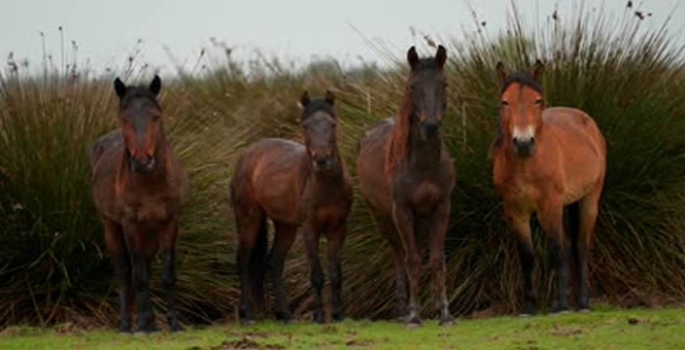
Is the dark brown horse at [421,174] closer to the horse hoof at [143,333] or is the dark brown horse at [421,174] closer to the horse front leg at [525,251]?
the horse front leg at [525,251]

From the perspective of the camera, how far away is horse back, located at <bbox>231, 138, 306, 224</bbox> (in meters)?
12.4

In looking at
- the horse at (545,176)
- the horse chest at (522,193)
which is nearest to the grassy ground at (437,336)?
the horse at (545,176)

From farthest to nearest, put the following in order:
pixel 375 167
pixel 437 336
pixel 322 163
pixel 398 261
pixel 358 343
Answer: pixel 375 167
pixel 398 261
pixel 322 163
pixel 437 336
pixel 358 343

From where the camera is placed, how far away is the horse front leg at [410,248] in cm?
1091

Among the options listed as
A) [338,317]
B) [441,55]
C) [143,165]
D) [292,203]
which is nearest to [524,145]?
[441,55]

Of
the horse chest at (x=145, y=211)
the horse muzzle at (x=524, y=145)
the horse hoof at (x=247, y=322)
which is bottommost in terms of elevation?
the horse hoof at (x=247, y=322)

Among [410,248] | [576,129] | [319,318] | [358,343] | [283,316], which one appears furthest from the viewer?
[283,316]

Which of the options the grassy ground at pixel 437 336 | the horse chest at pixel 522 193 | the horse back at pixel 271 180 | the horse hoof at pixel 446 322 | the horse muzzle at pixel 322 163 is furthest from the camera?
the horse back at pixel 271 180

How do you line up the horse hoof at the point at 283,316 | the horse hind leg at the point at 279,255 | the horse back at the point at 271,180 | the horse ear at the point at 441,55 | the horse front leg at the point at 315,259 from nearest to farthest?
the horse ear at the point at 441,55, the horse front leg at the point at 315,259, the horse hoof at the point at 283,316, the horse back at the point at 271,180, the horse hind leg at the point at 279,255

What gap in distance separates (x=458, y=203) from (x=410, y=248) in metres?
1.92

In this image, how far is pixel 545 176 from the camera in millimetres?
11289

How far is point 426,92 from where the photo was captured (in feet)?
34.3

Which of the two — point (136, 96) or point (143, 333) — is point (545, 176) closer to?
point (136, 96)

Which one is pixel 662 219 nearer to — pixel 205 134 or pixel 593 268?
pixel 593 268
